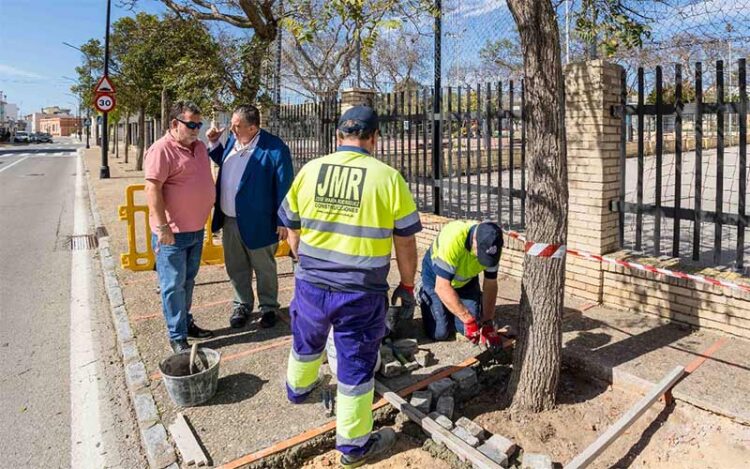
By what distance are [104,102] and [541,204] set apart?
53.8ft

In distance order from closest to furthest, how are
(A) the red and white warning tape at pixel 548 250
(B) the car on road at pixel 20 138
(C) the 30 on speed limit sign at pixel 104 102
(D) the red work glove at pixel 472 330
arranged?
1. (A) the red and white warning tape at pixel 548 250
2. (D) the red work glove at pixel 472 330
3. (C) the 30 on speed limit sign at pixel 104 102
4. (B) the car on road at pixel 20 138

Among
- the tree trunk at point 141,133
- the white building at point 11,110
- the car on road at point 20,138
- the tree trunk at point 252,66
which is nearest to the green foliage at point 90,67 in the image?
the tree trunk at point 141,133

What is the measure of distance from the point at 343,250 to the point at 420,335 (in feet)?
6.31

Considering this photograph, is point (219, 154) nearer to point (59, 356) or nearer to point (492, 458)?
point (59, 356)

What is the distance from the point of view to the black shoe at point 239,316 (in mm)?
5113

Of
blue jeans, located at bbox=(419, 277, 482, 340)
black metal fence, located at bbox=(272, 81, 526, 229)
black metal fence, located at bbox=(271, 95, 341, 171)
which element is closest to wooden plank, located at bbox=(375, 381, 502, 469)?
blue jeans, located at bbox=(419, 277, 482, 340)

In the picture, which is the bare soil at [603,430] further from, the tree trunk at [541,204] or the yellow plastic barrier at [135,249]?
the yellow plastic barrier at [135,249]


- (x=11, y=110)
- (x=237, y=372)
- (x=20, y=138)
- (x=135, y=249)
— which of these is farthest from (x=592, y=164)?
(x=11, y=110)

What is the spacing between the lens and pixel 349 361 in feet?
10.3

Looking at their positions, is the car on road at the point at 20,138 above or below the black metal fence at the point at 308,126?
above

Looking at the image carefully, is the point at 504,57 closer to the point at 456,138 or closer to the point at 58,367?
the point at 456,138

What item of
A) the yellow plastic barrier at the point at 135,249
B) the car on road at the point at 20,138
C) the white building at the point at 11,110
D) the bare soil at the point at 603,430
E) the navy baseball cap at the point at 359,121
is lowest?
the bare soil at the point at 603,430

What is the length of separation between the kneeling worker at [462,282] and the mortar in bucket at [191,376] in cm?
169

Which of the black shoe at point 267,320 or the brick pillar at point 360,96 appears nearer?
the black shoe at point 267,320
